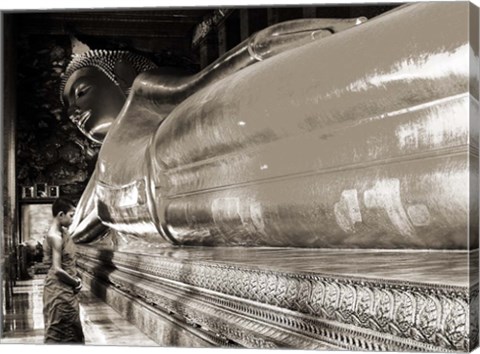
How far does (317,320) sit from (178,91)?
1144 millimetres

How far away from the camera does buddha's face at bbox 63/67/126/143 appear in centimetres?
365

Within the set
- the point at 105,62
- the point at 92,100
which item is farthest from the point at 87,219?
the point at 105,62

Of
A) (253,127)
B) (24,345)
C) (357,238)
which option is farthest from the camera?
(24,345)

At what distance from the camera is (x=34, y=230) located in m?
3.56

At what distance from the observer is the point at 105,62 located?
11.8 ft

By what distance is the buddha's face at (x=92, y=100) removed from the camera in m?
3.65

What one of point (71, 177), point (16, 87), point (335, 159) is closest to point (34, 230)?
point (71, 177)

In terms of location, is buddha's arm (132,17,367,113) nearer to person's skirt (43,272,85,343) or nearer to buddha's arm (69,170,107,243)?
buddha's arm (69,170,107,243)

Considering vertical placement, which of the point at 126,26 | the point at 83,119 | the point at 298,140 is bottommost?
the point at 298,140

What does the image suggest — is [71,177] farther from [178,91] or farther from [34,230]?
[178,91]

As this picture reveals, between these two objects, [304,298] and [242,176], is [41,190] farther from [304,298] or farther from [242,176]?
[304,298]

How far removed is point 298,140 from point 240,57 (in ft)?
1.65

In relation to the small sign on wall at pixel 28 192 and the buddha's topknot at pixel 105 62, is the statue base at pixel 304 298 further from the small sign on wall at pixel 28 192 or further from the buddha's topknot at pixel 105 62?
the buddha's topknot at pixel 105 62

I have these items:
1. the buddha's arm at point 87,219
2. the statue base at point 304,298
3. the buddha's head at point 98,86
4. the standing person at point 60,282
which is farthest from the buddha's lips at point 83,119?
the statue base at point 304,298
